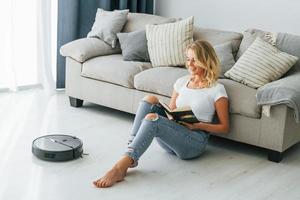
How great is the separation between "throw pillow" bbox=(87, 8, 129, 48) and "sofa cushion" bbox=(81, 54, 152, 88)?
222 millimetres

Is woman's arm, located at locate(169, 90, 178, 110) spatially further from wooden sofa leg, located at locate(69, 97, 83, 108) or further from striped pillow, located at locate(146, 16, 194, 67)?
wooden sofa leg, located at locate(69, 97, 83, 108)

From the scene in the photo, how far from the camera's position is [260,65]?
3.81m

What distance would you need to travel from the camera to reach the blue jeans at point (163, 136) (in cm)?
328

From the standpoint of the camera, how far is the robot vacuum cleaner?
11.2ft

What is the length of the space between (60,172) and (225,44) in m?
1.66

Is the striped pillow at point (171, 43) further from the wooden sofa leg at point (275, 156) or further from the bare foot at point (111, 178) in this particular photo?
the bare foot at point (111, 178)

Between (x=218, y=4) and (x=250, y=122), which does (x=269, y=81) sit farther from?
(x=218, y=4)

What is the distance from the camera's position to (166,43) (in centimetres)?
436

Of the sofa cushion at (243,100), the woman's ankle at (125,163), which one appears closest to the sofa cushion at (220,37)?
the sofa cushion at (243,100)

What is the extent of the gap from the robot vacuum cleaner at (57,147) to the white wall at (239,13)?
7.66 ft

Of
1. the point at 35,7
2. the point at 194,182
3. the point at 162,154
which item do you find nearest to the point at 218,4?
the point at 35,7

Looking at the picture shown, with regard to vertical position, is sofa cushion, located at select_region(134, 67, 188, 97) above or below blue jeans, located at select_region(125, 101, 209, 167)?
above

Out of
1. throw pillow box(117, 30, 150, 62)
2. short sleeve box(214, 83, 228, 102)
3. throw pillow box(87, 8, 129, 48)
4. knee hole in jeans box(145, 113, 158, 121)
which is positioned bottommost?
knee hole in jeans box(145, 113, 158, 121)

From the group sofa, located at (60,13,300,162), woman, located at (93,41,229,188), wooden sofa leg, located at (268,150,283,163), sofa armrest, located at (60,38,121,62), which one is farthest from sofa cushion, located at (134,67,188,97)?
wooden sofa leg, located at (268,150,283,163)
